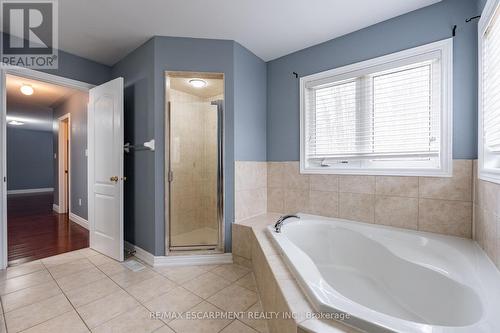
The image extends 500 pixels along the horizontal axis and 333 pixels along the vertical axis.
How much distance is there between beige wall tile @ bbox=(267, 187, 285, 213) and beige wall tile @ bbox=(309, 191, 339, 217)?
349mm

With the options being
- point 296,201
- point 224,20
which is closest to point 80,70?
point 224,20

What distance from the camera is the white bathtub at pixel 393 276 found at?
0.87 m

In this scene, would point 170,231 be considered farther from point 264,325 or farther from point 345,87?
point 345,87

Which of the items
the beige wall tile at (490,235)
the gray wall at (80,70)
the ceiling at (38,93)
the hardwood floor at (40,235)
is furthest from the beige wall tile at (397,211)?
the ceiling at (38,93)

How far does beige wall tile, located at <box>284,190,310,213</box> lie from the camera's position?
2.46 m

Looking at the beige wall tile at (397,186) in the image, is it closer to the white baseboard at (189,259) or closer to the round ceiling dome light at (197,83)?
the white baseboard at (189,259)

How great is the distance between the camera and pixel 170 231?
93.7 inches

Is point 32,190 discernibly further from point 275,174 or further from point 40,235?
point 275,174

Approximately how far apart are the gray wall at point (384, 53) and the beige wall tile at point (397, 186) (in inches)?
14.0

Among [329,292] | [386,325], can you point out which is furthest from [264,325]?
[386,325]

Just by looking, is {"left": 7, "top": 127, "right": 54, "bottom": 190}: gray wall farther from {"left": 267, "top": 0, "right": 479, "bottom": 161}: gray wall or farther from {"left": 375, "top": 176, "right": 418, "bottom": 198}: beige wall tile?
{"left": 375, "top": 176, "right": 418, "bottom": 198}: beige wall tile

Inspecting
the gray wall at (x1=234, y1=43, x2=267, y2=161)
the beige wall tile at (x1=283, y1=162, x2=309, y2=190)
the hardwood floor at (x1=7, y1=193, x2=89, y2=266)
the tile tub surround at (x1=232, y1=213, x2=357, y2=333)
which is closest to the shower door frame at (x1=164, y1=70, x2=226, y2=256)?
the gray wall at (x1=234, y1=43, x2=267, y2=161)

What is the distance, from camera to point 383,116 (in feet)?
6.66

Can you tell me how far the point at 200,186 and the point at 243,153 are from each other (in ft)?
2.81
